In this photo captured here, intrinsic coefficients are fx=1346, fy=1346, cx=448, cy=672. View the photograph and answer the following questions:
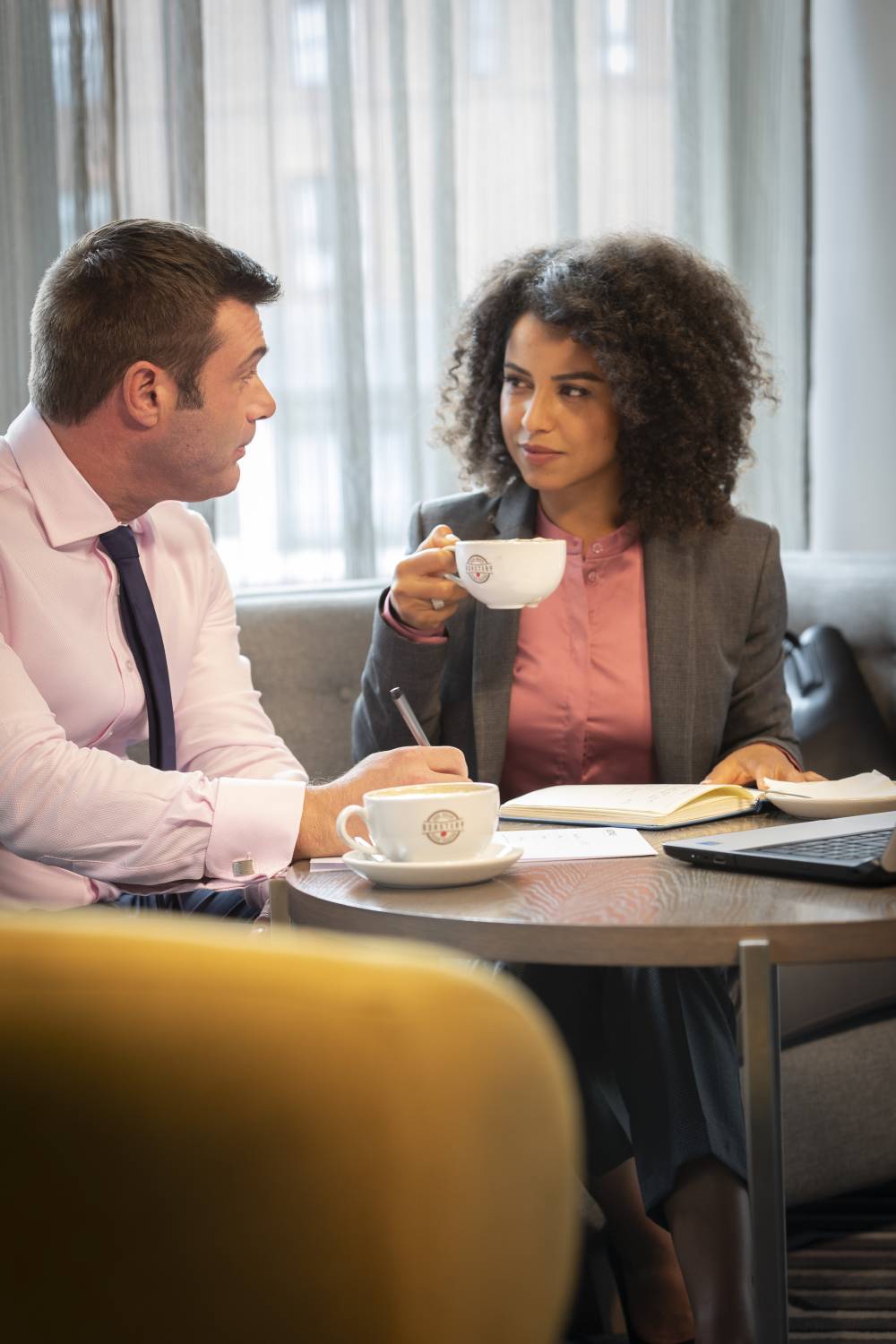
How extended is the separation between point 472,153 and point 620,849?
221 centimetres

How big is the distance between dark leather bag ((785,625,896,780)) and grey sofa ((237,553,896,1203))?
0.05 meters

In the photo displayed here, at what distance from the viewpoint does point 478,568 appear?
1636mm

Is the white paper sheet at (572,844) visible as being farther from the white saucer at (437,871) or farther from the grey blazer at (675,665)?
the grey blazer at (675,665)

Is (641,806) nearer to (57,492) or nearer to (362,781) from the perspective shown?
(362,781)

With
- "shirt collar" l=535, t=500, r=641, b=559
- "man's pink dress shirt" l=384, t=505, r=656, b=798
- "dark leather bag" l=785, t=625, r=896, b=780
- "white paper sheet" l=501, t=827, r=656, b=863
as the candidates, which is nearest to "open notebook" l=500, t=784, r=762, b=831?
"white paper sheet" l=501, t=827, r=656, b=863

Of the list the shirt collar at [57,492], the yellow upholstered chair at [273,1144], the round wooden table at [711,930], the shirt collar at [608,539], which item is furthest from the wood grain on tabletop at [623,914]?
the shirt collar at [608,539]

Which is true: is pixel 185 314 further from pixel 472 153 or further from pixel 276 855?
pixel 472 153

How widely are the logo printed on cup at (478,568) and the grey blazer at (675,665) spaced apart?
0.68 feet

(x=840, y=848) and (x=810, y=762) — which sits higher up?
(x=840, y=848)

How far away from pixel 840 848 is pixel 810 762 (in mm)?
1172

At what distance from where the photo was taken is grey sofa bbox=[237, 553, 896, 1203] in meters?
1.97

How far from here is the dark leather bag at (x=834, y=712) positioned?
92.0 inches

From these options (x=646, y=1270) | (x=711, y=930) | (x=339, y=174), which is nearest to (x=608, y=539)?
(x=646, y=1270)

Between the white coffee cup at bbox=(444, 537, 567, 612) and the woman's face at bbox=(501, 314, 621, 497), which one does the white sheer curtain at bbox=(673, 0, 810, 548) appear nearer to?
the woman's face at bbox=(501, 314, 621, 497)
